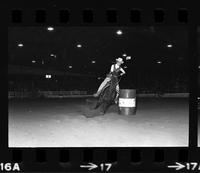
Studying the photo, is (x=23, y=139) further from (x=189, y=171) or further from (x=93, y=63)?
(x=93, y=63)

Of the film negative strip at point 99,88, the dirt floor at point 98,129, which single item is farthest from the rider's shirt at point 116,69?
the dirt floor at point 98,129

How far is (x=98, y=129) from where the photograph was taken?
20.6 feet

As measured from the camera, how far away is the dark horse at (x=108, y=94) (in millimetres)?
7879

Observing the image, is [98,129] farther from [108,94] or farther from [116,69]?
[116,69]

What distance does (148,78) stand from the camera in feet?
35.0

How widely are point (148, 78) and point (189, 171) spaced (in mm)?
6899

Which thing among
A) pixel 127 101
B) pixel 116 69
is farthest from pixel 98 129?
pixel 116 69

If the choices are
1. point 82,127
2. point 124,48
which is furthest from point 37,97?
point 82,127

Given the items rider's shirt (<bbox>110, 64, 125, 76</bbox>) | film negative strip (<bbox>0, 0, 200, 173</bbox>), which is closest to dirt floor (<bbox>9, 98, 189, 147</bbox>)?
film negative strip (<bbox>0, 0, 200, 173</bbox>)

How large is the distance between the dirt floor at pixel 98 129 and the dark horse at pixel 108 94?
7.5 inches

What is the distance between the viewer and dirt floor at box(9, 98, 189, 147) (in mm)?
5332

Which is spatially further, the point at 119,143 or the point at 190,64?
the point at 119,143

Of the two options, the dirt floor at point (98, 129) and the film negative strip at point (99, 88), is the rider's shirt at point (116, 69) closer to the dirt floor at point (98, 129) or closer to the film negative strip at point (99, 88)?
the film negative strip at point (99, 88)

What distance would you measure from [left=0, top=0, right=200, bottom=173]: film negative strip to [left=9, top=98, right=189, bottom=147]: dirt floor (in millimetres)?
20
